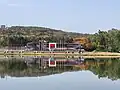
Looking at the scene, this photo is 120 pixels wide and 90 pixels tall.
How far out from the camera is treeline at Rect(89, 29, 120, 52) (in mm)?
85088

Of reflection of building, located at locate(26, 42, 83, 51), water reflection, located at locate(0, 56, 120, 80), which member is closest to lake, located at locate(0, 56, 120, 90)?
water reflection, located at locate(0, 56, 120, 80)

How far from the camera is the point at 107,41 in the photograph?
90938mm

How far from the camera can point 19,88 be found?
973 inches

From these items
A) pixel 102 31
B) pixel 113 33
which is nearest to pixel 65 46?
pixel 102 31

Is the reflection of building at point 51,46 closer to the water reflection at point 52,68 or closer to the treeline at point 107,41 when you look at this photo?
the treeline at point 107,41

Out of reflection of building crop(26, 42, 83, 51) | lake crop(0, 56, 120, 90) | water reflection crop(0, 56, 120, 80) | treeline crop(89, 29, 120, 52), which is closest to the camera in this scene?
lake crop(0, 56, 120, 90)

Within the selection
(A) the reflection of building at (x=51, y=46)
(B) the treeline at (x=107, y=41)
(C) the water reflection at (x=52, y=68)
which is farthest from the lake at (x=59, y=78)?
(A) the reflection of building at (x=51, y=46)

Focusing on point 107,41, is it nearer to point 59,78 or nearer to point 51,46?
point 51,46

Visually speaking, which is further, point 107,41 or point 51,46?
point 51,46

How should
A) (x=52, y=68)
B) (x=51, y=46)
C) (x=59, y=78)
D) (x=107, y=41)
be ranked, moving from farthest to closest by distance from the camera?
(x=51, y=46) → (x=107, y=41) → (x=52, y=68) → (x=59, y=78)

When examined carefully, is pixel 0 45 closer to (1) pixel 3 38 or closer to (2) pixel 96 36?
(1) pixel 3 38

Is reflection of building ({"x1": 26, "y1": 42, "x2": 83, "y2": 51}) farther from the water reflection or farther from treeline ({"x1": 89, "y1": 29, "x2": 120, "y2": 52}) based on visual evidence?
the water reflection

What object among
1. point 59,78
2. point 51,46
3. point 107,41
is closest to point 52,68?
point 59,78

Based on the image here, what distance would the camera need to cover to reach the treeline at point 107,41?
279 feet
